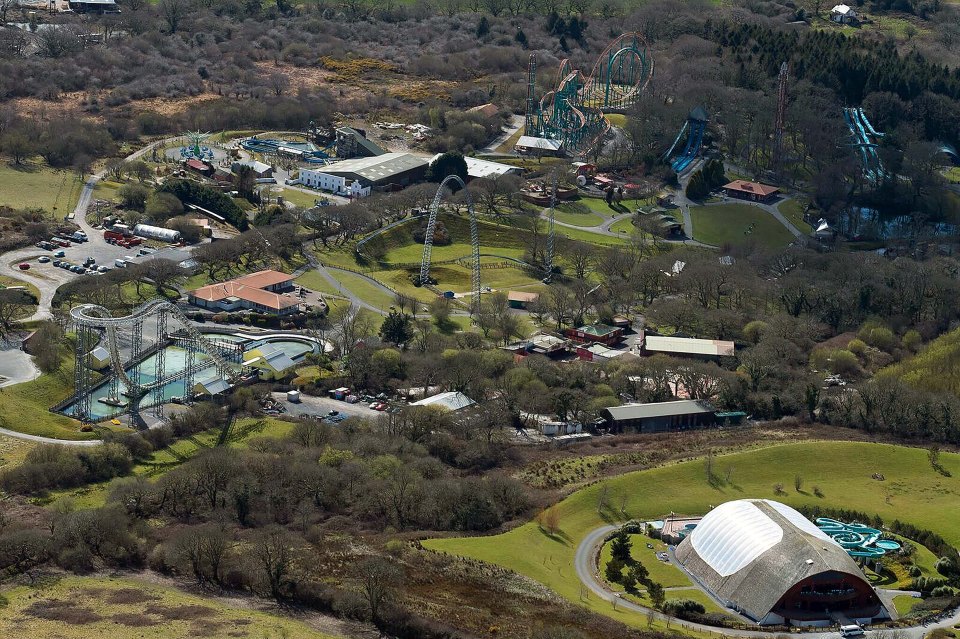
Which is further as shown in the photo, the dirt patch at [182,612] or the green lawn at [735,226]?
the green lawn at [735,226]

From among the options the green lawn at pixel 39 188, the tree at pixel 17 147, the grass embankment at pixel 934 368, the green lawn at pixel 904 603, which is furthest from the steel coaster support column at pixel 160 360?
the grass embankment at pixel 934 368

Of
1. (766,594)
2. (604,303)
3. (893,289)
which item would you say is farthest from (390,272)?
(766,594)

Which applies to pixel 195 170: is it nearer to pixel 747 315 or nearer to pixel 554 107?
Answer: pixel 554 107

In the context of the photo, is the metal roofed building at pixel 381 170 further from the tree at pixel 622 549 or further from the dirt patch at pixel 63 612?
the dirt patch at pixel 63 612

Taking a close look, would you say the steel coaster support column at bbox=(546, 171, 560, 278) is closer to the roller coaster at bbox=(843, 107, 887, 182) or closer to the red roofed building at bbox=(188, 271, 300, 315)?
the red roofed building at bbox=(188, 271, 300, 315)

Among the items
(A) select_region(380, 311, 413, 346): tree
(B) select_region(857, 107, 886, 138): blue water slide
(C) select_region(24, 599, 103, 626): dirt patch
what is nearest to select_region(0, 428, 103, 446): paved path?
(C) select_region(24, 599, 103, 626): dirt patch
